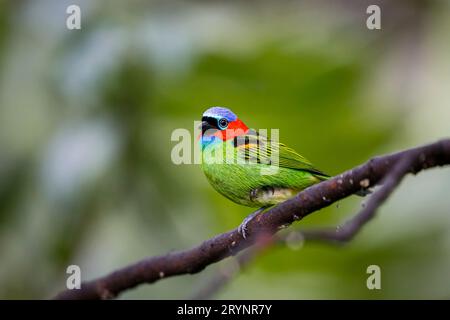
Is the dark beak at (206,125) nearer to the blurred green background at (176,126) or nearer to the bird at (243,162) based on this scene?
the bird at (243,162)

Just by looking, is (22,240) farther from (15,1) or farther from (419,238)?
(419,238)

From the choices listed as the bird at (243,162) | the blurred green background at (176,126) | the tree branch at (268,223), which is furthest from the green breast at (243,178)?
the blurred green background at (176,126)

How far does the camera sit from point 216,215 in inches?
95.0

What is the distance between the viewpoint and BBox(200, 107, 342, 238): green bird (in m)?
1.69

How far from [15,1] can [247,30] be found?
0.88m

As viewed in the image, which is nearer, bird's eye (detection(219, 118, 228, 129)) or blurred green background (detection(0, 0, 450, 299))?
bird's eye (detection(219, 118, 228, 129))

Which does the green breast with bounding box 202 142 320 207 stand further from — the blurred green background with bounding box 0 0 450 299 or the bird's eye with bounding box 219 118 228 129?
the blurred green background with bounding box 0 0 450 299

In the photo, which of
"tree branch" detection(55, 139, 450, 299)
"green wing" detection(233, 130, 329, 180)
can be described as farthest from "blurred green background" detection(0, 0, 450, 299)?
"tree branch" detection(55, 139, 450, 299)

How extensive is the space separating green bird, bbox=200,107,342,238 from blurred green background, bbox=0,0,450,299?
1.42ft

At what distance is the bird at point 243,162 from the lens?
66.6 inches

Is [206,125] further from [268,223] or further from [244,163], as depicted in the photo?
[268,223]

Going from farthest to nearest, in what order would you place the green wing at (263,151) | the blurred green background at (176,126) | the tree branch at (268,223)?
the blurred green background at (176,126) < the green wing at (263,151) < the tree branch at (268,223)
